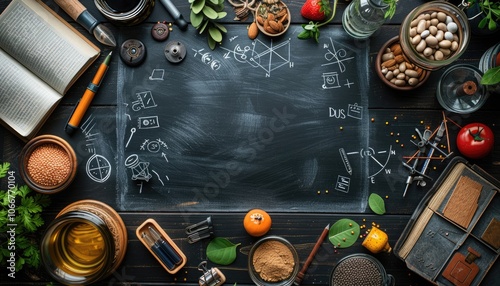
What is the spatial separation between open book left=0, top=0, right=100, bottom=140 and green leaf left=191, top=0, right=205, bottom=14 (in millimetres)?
455

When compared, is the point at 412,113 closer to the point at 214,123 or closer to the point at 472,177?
the point at 472,177

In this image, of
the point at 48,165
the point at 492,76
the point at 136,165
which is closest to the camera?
the point at 492,76

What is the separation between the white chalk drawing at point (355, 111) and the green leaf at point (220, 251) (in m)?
0.74

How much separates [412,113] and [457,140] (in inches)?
8.3

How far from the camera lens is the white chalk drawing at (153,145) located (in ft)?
6.69

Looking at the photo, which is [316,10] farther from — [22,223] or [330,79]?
[22,223]

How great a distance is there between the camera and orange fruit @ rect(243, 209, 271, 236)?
1954 millimetres

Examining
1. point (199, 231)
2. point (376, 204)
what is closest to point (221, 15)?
point (199, 231)

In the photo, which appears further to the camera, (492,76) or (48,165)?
(48,165)

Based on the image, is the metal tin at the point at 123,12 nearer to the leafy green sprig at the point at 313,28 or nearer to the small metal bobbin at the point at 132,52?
the small metal bobbin at the point at 132,52

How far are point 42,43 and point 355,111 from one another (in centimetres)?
131

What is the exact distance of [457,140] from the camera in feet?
6.64

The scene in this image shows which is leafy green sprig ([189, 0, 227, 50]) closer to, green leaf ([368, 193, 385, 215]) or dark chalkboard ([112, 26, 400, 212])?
dark chalkboard ([112, 26, 400, 212])

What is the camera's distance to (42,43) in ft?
6.48
